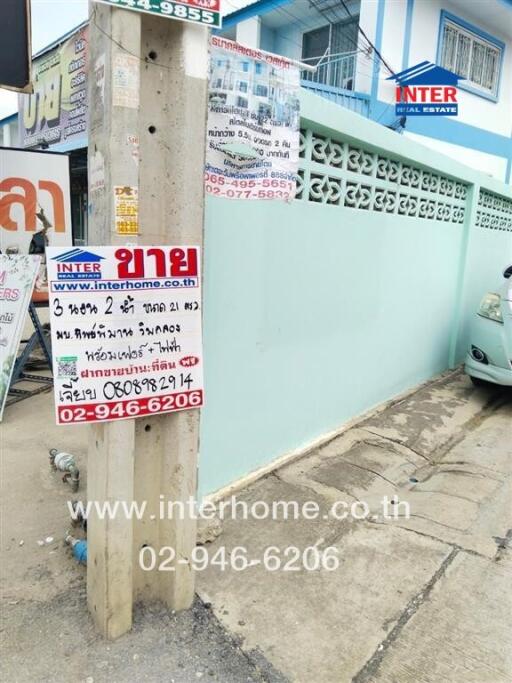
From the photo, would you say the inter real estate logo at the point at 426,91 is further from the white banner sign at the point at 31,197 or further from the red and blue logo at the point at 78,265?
the red and blue logo at the point at 78,265

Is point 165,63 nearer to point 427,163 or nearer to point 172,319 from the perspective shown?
point 172,319

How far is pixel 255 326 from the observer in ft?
10.6

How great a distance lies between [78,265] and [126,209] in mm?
270

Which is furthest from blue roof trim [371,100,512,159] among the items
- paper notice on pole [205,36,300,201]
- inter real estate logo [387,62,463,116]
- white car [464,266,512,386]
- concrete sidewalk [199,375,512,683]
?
concrete sidewalk [199,375,512,683]

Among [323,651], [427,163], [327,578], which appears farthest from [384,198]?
[323,651]

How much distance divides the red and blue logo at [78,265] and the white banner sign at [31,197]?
171 inches

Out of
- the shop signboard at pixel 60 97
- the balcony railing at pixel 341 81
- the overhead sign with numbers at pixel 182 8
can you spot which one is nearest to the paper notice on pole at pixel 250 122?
the overhead sign with numbers at pixel 182 8

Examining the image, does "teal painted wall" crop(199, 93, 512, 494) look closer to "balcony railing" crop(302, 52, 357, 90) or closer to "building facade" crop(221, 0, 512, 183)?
"building facade" crop(221, 0, 512, 183)

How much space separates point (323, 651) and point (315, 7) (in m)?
11.4

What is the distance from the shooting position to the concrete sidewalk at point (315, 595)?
2004mm

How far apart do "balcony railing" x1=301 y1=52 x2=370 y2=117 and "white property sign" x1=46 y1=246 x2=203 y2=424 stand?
7.67 metres

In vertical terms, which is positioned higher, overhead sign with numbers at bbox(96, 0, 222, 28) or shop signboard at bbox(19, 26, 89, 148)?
shop signboard at bbox(19, 26, 89, 148)

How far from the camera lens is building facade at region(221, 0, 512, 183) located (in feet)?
30.5

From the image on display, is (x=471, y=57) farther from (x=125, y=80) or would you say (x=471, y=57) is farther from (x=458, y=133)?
(x=125, y=80)
